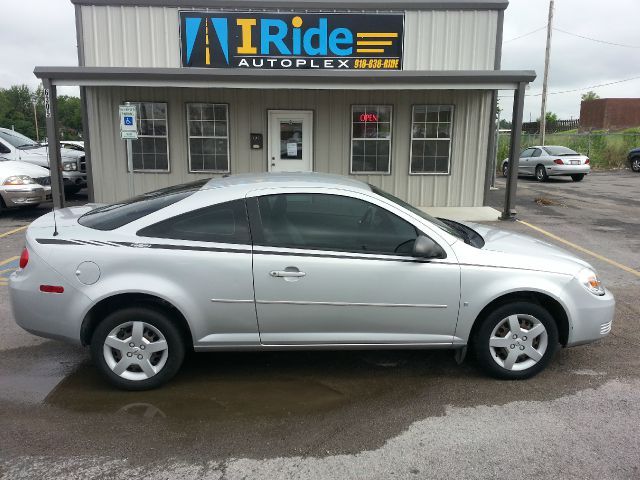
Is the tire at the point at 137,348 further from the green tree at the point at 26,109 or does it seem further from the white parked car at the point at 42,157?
the green tree at the point at 26,109

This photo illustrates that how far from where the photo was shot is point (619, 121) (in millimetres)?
52062

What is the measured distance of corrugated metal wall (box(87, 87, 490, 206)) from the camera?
40.5 ft

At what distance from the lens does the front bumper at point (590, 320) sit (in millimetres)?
4078

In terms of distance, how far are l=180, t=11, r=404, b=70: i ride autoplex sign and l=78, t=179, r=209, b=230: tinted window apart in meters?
8.20

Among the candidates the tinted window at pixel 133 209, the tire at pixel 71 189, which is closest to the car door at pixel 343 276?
the tinted window at pixel 133 209

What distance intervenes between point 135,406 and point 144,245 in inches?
44.3

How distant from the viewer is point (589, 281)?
4148mm

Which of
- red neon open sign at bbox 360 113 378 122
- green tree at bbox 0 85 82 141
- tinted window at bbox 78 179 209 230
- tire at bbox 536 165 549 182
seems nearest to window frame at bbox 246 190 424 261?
Answer: tinted window at bbox 78 179 209 230

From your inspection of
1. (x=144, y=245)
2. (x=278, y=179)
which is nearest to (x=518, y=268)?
(x=278, y=179)

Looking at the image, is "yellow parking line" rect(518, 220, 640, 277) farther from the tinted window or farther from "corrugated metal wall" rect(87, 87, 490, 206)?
the tinted window

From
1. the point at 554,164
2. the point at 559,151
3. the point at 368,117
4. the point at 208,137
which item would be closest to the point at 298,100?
the point at 368,117

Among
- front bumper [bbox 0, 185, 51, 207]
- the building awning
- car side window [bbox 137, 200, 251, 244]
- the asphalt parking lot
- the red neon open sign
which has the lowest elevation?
the asphalt parking lot

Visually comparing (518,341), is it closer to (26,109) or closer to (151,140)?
(151,140)

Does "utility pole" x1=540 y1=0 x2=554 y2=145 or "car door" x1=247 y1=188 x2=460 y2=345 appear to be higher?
"utility pole" x1=540 y1=0 x2=554 y2=145
